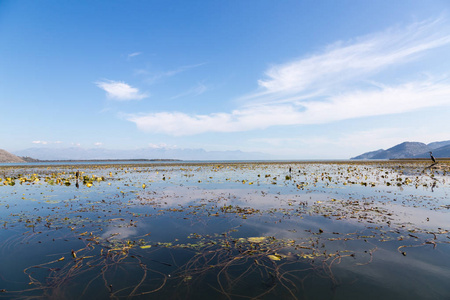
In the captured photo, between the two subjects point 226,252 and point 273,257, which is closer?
point 273,257

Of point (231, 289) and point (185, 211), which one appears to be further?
point (185, 211)

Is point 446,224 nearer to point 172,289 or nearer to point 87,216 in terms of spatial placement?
point 172,289

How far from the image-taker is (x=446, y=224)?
11531mm

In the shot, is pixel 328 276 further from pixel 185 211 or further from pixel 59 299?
pixel 185 211

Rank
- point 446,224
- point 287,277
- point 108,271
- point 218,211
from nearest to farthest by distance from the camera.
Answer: point 287,277
point 108,271
point 446,224
point 218,211

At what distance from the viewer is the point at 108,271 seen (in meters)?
6.93

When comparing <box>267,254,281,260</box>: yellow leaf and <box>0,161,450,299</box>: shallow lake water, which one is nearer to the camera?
<box>0,161,450,299</box>: shallow lake water

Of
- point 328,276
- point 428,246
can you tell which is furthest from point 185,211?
point 428,246

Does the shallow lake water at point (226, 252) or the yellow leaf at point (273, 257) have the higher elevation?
the yellow leaf at point (273, 257)

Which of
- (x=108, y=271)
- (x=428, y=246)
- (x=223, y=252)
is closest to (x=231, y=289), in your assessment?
(x=223, y=252)

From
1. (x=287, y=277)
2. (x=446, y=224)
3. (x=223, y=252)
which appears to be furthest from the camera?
(x=446, y=224)

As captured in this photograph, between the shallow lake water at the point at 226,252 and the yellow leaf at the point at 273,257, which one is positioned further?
the yellow leaf at the point at 273,257

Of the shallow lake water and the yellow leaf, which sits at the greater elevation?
the yellow leaf

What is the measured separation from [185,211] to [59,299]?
9.26m
